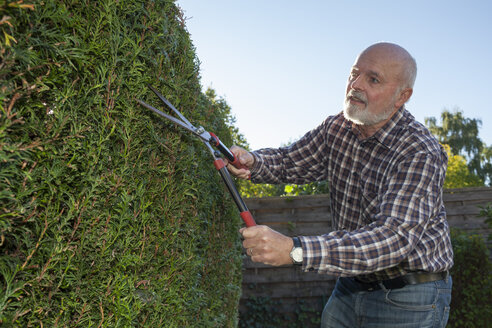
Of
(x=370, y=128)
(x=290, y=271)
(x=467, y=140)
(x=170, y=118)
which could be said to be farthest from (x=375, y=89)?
(x=467, y=140)

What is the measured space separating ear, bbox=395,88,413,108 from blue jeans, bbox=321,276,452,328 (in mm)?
1164

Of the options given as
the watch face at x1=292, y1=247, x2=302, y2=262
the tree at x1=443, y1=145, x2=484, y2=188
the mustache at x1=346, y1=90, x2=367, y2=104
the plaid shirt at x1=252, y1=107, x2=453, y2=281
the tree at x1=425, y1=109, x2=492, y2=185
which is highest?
the tree at x1=425, y1=109, x2=492, y2=185

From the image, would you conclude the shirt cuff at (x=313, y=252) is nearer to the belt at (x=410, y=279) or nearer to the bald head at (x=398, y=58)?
the belt at (x=410, y=279)

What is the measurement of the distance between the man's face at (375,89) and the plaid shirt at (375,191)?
105 millimetres

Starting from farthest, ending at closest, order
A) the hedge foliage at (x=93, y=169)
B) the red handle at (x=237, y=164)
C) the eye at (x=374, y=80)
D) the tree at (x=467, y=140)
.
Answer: the tree at (x=467, y=140)
the eye at (x=374, y=80)
the red handle at (x=237, y=164)
the hedge foliage at (x=93, y=169)

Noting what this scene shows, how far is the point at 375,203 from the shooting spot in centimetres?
274

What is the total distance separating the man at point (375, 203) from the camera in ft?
7.33

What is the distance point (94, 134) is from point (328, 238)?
4.34ft

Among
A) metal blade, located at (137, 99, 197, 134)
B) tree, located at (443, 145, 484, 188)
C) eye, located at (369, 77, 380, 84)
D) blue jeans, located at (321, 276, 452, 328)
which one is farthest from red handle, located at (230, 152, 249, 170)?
tree, located at (443, 145, 484, 188)

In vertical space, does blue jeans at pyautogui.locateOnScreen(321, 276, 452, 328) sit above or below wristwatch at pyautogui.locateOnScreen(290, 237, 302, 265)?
A: below

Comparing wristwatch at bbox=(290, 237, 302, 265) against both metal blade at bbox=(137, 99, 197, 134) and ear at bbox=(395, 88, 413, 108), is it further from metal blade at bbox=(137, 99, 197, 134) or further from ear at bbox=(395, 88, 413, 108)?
ear at bbox=(395, 88, 413, 108)

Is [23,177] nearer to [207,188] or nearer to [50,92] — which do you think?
[50,92]

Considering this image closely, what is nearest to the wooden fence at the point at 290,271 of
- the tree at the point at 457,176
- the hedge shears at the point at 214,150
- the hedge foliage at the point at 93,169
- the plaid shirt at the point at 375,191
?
the plaid shirt at the point at 375,191

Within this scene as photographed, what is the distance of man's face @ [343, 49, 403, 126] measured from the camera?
286 cm
